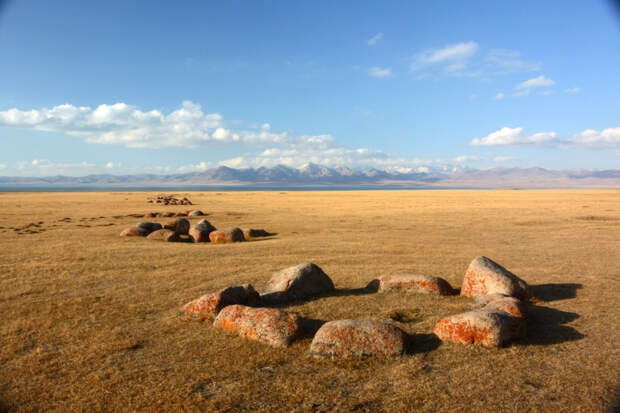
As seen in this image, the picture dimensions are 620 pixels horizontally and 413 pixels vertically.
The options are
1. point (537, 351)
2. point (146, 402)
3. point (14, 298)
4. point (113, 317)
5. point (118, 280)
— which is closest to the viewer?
point (146, 402)

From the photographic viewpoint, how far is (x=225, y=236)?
16859 mm

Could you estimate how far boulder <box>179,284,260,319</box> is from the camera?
285 inches

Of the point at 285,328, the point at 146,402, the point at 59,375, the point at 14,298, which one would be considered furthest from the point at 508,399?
the point at 14,298

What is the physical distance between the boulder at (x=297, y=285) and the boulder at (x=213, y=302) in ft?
2.31

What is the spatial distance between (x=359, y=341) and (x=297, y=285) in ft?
10.2

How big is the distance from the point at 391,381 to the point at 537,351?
103 inches

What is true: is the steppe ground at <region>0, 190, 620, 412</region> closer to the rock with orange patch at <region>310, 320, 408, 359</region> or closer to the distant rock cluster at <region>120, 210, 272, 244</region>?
the rock with orange patch at <region>310, 320, 408, 359</region>

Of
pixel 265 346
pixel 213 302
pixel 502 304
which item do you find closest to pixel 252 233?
pixel 213 302

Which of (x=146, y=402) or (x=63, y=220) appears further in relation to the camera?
(x=63, y=220)

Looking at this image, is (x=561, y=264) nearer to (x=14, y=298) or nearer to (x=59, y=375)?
(x=59, y=375)

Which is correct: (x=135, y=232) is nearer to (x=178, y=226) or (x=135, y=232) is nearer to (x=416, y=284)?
(x=178, y=226)

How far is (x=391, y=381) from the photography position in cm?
494

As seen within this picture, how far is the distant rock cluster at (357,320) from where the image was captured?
18.7 ft

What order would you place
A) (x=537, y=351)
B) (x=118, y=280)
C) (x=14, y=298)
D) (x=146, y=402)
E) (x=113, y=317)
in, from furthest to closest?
(x=118, y=280), (x=14, y=298), (x=113, y=317), (x=537, y=351), (x=146, y=402)
